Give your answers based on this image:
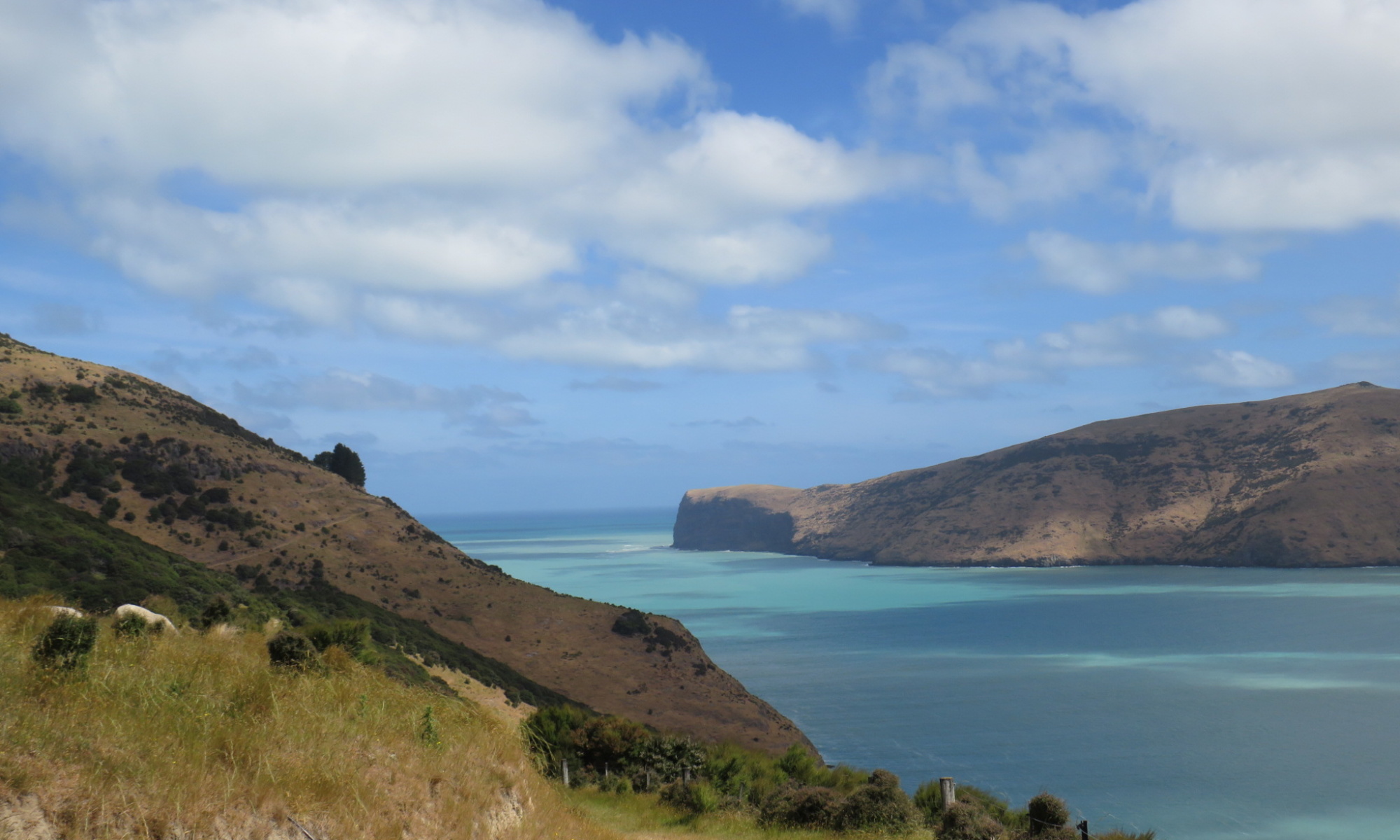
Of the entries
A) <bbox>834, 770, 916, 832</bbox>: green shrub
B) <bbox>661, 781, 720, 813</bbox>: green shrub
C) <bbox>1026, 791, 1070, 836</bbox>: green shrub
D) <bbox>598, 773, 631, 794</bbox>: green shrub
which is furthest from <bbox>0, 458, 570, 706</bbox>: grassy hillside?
<bbox>1026, 791, 1070, 836</bbox>: green shrub

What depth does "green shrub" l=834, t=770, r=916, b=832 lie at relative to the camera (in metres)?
18.4

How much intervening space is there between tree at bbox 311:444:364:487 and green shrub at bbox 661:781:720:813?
86559mm

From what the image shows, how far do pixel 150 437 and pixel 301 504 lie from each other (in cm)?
1211

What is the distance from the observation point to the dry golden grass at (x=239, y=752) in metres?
7.88

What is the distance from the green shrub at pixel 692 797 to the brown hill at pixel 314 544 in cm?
3247

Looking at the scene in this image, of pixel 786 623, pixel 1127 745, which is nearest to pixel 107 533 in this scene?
pixel 1127 745

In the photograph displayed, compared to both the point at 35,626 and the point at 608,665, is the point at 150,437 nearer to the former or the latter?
the point at 608,665

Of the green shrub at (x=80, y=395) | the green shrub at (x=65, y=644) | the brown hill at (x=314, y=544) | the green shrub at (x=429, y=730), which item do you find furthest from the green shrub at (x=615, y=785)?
the green shrub at (x=80, y=395)

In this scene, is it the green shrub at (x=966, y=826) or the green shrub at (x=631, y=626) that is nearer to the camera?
the green shrub at (x=966, y=826)

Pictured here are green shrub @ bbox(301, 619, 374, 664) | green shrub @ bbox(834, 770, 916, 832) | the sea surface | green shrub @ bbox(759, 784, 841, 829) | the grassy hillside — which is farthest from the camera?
the sea surface

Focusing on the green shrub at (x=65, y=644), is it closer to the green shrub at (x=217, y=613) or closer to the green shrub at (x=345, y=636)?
the green shrub at (x=345, y=636)

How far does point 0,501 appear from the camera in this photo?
45188 millimetres

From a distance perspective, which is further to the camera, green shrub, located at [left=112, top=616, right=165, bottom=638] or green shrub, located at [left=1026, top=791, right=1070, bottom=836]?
green shrub, located at [left=1026, top=791, right=1070, bottom=836]

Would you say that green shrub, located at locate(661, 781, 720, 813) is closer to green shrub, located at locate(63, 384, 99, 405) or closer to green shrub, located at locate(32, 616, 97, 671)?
green shrub, located at locate(32, 616, 97, 671)
